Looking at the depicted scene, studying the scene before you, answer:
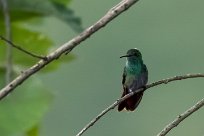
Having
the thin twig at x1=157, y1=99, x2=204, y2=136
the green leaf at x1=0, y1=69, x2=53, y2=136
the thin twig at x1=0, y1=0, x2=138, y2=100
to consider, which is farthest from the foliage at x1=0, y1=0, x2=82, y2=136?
the thin twig at x1=157, y1=99, x2=204, y2=136

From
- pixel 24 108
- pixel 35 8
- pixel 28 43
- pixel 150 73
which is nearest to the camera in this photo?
pixel 150 73

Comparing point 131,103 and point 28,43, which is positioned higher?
point 28,43

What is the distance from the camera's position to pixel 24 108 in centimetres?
502

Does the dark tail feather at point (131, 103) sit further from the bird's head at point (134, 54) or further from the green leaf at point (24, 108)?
the green leaf at point (24, 108)

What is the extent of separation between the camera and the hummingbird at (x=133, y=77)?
2607 mm

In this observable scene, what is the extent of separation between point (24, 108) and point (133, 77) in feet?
7.91

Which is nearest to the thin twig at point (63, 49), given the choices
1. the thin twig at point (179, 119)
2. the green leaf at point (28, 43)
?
the thin twig at point (179, 119)

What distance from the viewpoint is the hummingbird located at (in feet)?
8.55

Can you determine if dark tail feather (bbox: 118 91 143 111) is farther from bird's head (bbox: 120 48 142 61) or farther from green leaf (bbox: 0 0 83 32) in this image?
green leaf (bbox: 0 0 83 32)

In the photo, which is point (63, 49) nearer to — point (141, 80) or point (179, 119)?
point (141, 80)

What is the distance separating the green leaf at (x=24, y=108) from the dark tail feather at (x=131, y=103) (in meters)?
2.17

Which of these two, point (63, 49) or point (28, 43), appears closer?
point (63, 49)

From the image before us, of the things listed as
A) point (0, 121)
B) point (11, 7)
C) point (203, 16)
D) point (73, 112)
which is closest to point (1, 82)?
point (0, 121)

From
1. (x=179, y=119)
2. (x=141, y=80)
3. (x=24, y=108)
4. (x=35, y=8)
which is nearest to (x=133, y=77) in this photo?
(x=141, y=80)
